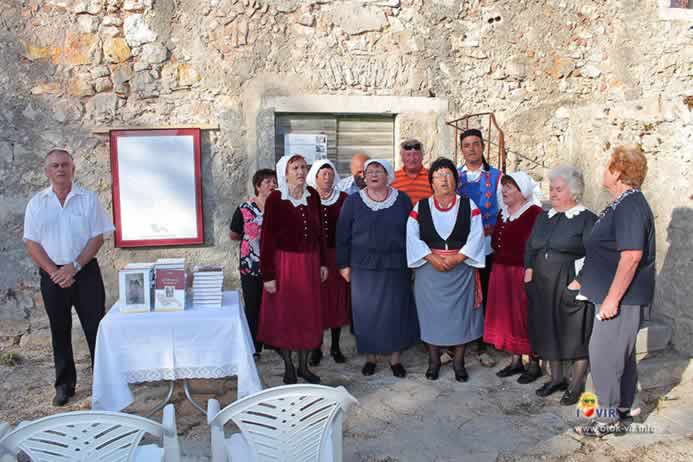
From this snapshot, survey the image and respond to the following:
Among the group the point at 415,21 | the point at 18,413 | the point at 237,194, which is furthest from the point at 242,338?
the point at 415,21

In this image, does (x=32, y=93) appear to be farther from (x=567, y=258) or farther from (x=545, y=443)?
(x=545, y=443)

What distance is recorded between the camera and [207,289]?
11.7 feet

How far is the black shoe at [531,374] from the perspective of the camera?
14.1 ft

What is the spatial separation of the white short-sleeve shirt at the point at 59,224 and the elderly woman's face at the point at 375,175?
1953 millimetres

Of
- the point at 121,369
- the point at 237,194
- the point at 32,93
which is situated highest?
the point at 32,93

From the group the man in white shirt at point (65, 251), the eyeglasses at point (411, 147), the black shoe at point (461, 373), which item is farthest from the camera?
the eyeglasses at point (411, 147)

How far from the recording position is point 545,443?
134 inches

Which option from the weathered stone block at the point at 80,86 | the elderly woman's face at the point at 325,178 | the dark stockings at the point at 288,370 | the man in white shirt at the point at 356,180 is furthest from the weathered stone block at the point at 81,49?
the dark stockings at the point at 288,370

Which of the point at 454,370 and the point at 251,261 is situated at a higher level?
the point at 251,261

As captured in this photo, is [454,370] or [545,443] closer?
[545,443]

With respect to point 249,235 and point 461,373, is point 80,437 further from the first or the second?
point 461,373

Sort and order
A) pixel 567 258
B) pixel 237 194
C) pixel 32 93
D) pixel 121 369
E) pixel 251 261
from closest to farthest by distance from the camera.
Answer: pixel 121 369, pixel 567 258, pixel 251 261, pixel 32 93, pixel 237 194

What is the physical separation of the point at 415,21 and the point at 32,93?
3.39 meters

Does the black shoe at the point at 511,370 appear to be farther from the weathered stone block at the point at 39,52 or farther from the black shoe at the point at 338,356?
the weathered stone block at the point at 39,52
